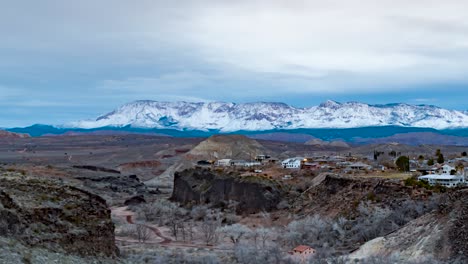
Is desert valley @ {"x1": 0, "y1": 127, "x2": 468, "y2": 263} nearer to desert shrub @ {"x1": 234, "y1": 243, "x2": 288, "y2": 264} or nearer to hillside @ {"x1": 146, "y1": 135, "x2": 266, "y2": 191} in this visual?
desert shrub @ {"x1": 234, "y1": 243, "x2": 288, "y2": 264}

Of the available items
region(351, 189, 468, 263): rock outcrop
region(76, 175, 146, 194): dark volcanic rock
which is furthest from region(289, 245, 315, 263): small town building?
region(76, 175, 146, 194): dark volcanic rock

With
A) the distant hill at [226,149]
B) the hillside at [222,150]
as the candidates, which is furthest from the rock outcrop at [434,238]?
the distant hill at [226,149]

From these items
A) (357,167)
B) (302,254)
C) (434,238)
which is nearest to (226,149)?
(357,167)

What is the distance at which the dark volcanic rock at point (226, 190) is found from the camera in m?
65.4

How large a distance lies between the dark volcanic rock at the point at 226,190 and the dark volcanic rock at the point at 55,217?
40.9 metres

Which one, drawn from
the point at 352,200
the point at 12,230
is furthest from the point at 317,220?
the point at 12,230

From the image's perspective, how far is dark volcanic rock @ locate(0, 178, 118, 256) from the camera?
21.0m

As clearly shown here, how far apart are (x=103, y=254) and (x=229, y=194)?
158 ft

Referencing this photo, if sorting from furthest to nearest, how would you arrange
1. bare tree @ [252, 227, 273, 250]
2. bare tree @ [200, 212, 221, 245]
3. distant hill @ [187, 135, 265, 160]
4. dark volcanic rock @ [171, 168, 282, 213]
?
distant hill @ [187, 135, 265, 160]
dark volcanic rock @ [171, 168, 282, 213]
bare tree @ [200, 212, 221, 245]
bare tree @ [252, 227, 273, 250]

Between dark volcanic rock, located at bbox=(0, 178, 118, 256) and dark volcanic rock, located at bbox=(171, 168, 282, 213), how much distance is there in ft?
134

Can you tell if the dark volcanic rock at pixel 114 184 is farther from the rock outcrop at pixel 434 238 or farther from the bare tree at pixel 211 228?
the rock outcrop at pixel 434 238

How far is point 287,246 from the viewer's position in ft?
144

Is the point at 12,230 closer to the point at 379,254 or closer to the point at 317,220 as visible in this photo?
the point at 379,254

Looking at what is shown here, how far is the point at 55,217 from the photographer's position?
22.7 metres
